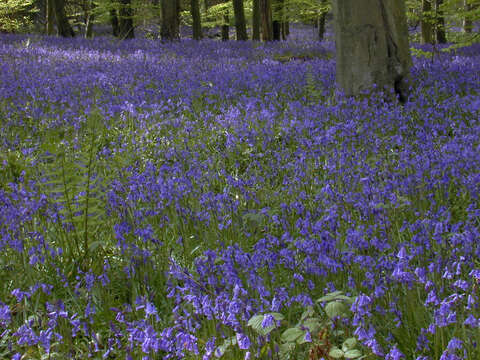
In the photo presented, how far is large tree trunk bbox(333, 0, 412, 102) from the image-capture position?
6.90 m

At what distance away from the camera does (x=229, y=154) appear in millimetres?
5328

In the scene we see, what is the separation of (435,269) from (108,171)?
3467 mm

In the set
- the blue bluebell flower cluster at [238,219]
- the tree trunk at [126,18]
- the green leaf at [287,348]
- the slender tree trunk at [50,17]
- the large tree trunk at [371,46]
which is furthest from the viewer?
the slender tree trunk at [50,17]

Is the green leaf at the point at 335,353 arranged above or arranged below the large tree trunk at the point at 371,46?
below

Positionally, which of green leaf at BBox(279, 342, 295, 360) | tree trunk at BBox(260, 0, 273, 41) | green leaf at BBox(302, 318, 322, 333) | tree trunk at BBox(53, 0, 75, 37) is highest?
tree trunk at BBox(53, 0, 75, 37)

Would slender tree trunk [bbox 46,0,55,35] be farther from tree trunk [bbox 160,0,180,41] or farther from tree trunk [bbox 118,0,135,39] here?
tree trunk [bbox 160,0,180,41]

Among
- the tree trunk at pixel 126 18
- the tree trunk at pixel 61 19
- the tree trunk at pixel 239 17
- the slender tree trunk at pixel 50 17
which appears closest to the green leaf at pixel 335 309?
the tree trunk at pixel 239 17

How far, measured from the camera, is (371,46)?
693 cm

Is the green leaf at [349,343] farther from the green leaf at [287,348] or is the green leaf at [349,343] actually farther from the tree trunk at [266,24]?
the tree trunk at [266,24]

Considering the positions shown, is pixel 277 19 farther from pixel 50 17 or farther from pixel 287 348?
pixel 287 348

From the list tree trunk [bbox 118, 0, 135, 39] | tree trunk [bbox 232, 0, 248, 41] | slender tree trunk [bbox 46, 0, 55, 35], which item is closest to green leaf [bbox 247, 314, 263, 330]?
tree trunk [bbox 232, 0, 248, 41]

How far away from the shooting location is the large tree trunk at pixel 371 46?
6.90 metres

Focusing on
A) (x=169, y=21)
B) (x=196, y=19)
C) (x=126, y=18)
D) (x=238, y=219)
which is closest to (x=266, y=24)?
(x=169, y=21)

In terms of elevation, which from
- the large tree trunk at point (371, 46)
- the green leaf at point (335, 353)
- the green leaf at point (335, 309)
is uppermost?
the large tree trunk at point (371, 46)
